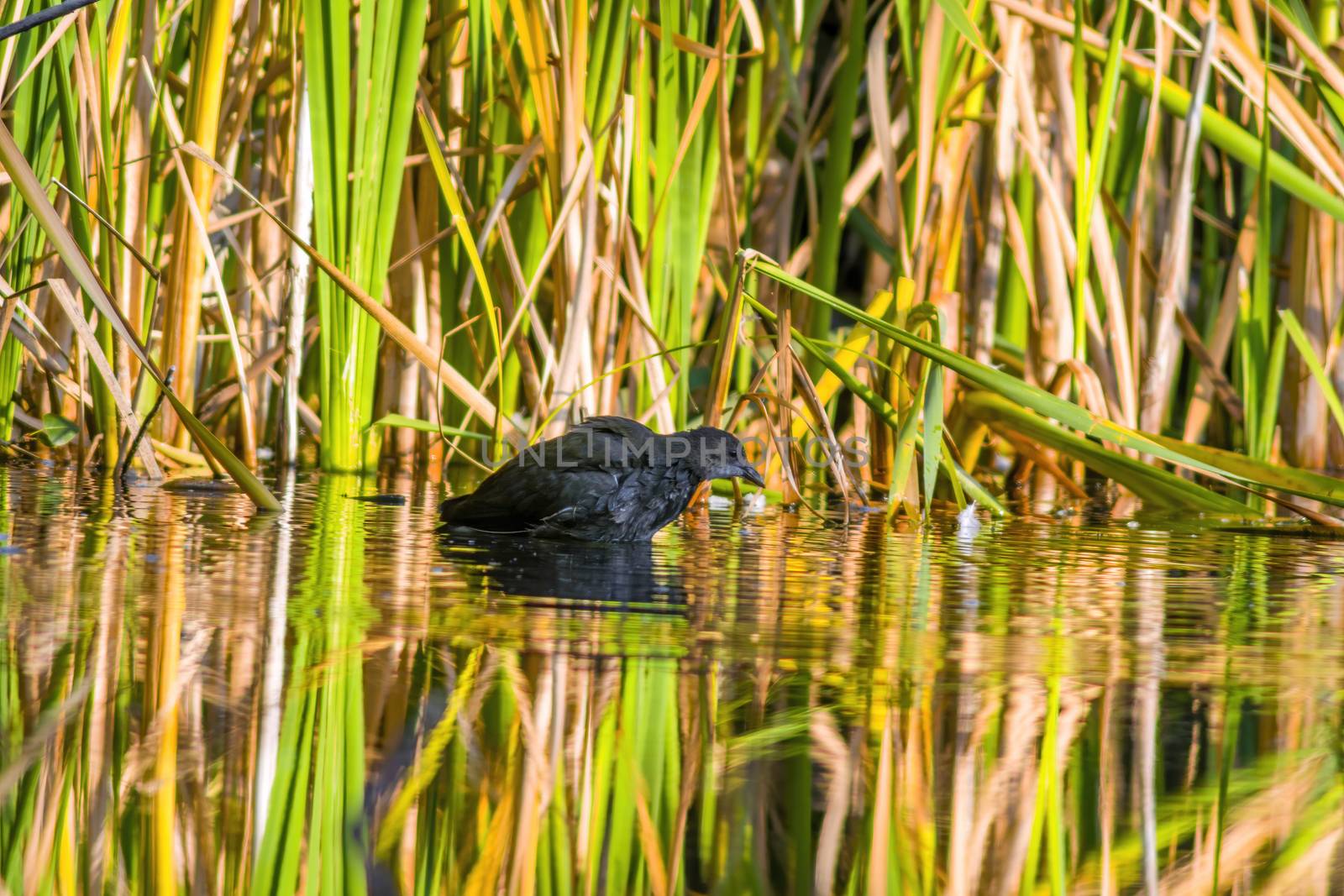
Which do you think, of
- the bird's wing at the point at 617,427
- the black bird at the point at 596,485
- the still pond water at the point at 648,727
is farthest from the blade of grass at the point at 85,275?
the bird's wing at the point at 617,427

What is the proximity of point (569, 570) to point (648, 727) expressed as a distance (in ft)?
4.51

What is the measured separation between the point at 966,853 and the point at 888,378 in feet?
10.4

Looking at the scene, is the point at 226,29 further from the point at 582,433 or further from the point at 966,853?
the point at 966,853

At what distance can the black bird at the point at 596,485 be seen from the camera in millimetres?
3789

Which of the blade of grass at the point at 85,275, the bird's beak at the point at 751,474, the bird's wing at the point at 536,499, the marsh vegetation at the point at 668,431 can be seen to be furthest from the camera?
the bird's beak at the point at 751,474

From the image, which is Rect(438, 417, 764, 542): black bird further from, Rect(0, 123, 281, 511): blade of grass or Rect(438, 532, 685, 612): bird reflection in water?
Rect(0, 123, 281, 511): blade of grass

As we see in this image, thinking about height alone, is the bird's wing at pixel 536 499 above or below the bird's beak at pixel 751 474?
below

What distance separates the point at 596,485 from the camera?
3793mm

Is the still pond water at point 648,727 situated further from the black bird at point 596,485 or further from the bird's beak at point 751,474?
the bird's beak at point 751,474

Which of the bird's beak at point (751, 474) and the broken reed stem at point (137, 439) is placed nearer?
the broken reed stem at point (137, 439)

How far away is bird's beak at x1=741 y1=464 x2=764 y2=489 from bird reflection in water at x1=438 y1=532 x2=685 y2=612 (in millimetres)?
412

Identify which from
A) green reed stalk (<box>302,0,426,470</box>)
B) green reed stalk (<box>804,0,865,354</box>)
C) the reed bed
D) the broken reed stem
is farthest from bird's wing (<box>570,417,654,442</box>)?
green reed stalk (<box>804,0,865,354</box>)

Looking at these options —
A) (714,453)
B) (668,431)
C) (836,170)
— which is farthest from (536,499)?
(836,170)

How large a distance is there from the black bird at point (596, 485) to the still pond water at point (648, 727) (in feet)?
2.02
